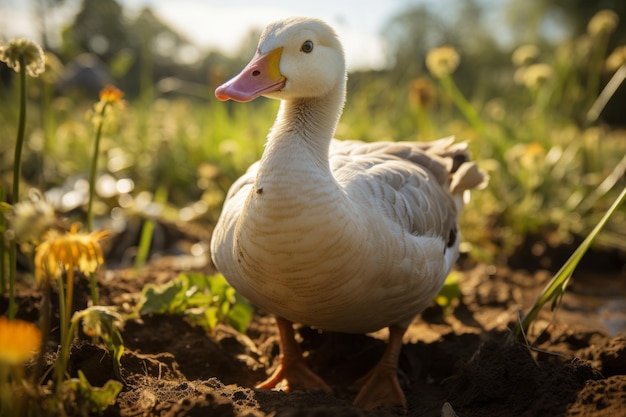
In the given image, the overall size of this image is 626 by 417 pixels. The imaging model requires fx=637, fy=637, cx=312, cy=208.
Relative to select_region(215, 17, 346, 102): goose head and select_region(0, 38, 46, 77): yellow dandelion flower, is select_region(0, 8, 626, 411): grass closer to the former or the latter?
select_region(0, 38, 46, 77): yellow dandelion flower

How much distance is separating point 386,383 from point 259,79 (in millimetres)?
1596

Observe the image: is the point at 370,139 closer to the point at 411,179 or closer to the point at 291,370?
the point at 411,179

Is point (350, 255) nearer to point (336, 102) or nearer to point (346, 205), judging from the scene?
point (346, 205)

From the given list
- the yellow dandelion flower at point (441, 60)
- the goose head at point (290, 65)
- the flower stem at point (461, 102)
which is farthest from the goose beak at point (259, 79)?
the flower stem at point (461, 102)

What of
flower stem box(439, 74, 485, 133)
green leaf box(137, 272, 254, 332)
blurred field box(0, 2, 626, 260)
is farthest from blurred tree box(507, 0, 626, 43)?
green leaf box(137, 272, 254, 332)

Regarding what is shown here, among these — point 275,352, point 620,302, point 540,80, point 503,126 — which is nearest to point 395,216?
point 275,352

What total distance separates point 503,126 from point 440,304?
3172 millimetres

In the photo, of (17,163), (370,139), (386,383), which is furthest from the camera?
(370,139)

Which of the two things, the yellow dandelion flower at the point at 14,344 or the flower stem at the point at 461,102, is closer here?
the yellow dandelion flower at the point at 14,344

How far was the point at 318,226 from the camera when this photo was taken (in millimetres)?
2451

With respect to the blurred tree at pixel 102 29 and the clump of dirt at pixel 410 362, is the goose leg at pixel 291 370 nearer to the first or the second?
the clump of dirt at pixel 410 362

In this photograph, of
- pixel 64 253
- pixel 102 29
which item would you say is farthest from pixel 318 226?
pixel 102 29

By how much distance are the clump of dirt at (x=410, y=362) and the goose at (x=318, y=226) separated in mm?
259

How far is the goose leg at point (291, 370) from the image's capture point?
315cm
